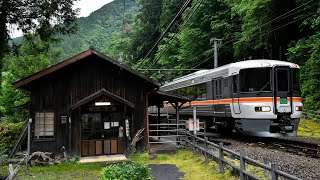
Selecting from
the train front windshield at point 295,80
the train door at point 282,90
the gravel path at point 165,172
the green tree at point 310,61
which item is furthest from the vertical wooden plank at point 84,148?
the green tree at point 310,61

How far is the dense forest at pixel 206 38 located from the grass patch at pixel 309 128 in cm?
141

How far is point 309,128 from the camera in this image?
19656 mm

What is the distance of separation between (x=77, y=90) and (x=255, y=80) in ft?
25.8

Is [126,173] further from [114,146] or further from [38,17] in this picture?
[114,146]

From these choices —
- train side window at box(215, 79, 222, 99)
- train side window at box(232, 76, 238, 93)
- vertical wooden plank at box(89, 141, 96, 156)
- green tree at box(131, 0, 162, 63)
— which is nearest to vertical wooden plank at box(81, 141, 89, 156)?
vertical wooden plank at box(89, 141, 96, 156)

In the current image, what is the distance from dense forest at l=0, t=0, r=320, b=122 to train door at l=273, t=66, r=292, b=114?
15.2 feet

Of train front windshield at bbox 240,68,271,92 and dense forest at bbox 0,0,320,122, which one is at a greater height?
dense forest at bbox 0,0,320,122

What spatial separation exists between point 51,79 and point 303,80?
58.0 ft

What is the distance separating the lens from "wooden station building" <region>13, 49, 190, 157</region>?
44.2 ft

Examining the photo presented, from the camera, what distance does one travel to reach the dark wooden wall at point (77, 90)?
13602 mm

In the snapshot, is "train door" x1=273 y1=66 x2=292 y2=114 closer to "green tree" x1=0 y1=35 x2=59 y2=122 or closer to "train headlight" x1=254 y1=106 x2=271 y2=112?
"train headlight" x1=254 y1=106 x2=271 y2=112

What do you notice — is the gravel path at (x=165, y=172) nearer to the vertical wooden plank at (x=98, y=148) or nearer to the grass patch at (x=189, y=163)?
the grass patch at (x=189, y=163)

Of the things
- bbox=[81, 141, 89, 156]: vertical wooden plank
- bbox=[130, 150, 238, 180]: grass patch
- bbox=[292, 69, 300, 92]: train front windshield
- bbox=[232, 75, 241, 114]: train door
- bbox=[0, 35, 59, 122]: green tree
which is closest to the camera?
bbox=[130, 150, 238, 180]: grass patch

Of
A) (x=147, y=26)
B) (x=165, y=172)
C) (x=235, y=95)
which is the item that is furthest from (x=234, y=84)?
(x=147, y=26)
